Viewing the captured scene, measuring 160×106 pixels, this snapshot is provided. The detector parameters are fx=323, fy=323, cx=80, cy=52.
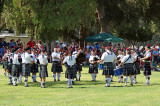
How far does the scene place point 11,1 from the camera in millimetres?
31719

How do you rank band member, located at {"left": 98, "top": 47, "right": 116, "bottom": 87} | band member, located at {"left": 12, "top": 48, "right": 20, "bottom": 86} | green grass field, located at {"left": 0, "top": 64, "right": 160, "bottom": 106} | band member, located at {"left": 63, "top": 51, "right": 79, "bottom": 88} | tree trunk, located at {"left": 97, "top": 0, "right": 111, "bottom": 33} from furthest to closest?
tree trunk, located at {"left": 97, "top": 0, "right": 111, "bottom": 33} < band member, located at {"left": 12, "top": 48, "right": 20, "bottom": 86} < band member, located at {"left": 98, "top": 47, "right": 116, "bottom": 87} < band member, located at {"left": 63, "top": 51, "right": 79, "bottom": 88} < green grass field, located at {"left": 0, "top": 64, "right": 160, "bottom": 106}

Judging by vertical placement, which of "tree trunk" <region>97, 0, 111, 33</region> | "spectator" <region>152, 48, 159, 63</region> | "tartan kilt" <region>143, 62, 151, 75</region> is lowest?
"tartan kilt" <region>143, 62, 151, 75</region>

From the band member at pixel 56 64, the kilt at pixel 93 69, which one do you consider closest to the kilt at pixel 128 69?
the kilt at pixel 93 69

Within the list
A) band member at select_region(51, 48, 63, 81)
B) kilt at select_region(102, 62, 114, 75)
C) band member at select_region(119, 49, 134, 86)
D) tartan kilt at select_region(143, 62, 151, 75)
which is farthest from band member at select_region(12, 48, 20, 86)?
tartan kilt at select_region(143, 62, 151, 75)

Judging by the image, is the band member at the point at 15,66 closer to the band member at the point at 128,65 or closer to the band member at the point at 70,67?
the band member at the point at 70,67

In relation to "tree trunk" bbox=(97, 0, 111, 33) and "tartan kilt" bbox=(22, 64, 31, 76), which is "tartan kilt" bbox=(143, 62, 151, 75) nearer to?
"tartan kilt" bbox=(22, 64, 31, 76)

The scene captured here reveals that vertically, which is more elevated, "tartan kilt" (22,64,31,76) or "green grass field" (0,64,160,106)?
"tartan kilt" (22,64,31,76)

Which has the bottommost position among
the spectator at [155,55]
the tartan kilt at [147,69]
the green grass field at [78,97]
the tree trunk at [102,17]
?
the green grass field at [78,97]

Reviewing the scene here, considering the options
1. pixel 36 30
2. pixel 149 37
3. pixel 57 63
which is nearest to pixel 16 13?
pixel 36 30

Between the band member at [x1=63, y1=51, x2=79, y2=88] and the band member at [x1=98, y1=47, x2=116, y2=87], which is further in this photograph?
the band member at [x1=98, y1=47, x2=116, y2=87]

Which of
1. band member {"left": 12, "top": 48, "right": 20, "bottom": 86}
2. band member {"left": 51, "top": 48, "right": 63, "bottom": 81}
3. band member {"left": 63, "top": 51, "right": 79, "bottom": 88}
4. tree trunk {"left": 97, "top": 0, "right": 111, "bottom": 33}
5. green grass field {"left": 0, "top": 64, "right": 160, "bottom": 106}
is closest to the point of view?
green grass field {"left": 0, "top": 64, "right": 160, "bottom": 106}

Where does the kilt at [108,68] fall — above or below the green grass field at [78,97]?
above

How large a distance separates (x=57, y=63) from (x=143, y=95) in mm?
7873

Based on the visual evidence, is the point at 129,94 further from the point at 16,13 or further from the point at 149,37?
the point at 149,37
